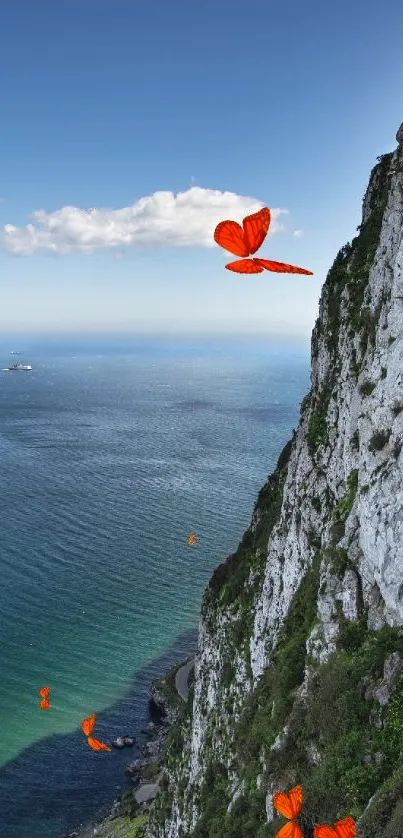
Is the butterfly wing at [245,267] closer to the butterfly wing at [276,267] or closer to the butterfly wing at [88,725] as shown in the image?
the butterfly wing at [276,267]

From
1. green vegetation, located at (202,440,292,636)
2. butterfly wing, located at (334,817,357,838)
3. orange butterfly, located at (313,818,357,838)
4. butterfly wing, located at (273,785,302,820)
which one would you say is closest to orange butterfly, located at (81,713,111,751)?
green vegetation, located at (202,440,292,636)

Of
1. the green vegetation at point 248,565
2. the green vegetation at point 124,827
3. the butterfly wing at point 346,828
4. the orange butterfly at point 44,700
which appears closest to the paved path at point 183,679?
the orange butterfly at point 44,700

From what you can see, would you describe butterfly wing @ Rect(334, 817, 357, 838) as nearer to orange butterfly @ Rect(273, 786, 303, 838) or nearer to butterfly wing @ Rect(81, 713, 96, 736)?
orange butterfly @ Rect(273, 786, 303, 838)

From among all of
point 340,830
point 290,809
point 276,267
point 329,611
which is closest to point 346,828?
point 340,830

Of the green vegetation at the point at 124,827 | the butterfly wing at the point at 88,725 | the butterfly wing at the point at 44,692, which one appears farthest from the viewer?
the butterfly wing at the point at 44,692

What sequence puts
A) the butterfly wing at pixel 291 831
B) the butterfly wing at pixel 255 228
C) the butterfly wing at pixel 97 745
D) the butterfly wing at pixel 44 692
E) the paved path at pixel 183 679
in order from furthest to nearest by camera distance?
1. the paved path at pixel 183 679
2. the butterfly wing at pixel 44 692
3. the butterfly wing at pixel 97 745
4. the butterfly wing at pixel 291 831
5. the butterfly wing at pixel 255 228

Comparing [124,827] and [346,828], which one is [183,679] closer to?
[124,827]
